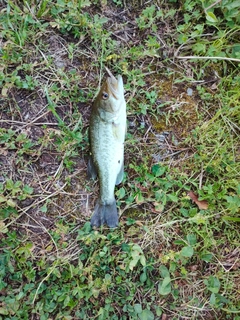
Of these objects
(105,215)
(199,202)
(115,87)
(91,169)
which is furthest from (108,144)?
(199,202)

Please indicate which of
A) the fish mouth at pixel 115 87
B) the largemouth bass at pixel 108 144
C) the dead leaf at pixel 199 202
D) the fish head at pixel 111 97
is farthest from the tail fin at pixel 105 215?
the fish mouth at pixel 115 87

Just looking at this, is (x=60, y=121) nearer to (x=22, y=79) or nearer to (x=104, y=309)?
(x=22, y=79)

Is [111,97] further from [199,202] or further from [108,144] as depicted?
[199,202]

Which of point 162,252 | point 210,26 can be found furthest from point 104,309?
point 210,26

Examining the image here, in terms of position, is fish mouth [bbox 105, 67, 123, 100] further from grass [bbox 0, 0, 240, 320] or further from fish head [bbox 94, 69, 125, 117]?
grass [bbox 0, 0, 240, 320]

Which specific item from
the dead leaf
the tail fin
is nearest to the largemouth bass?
the tail fin

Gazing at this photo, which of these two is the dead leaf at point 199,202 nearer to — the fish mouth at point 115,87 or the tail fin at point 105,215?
the tail fin at point 105,215

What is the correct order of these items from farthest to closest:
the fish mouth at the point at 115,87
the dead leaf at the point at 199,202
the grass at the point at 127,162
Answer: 1. the dead leaf at the point at 199,202
2. the grass at the point at 127,162
3. the fish mouth at the point at 115,87
